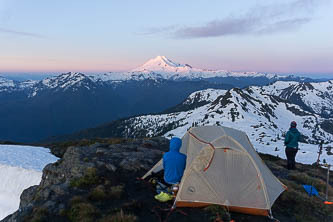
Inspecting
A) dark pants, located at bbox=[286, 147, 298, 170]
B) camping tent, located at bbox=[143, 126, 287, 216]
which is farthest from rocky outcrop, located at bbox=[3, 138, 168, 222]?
dark pants, located at bbox=[286, 147, 298, 170]

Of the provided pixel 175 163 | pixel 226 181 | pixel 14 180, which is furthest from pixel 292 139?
pixel 14 180

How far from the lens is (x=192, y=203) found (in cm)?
990

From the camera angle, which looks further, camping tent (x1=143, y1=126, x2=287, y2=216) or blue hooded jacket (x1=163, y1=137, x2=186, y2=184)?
blue hooded jacket (x1=163, y1=137, x2=186, y2=184)

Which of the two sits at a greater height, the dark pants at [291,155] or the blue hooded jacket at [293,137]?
the blue hooded jacket at [293,137]

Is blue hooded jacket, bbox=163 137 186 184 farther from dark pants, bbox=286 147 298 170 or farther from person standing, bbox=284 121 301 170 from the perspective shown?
dark pants, bbox=286 147 298 170

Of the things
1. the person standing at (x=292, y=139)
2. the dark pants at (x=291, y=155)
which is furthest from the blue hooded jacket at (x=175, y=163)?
the dark pants at (x=291, y=155)

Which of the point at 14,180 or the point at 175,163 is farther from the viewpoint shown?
the point at 14,180

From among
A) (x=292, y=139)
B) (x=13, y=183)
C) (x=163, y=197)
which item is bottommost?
(x=13, y=183)

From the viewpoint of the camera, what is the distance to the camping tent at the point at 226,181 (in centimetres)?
979

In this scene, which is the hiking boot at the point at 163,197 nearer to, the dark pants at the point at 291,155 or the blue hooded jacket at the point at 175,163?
the blue hooded jacket at the point at 175,163

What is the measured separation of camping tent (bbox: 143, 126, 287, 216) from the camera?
385 inches

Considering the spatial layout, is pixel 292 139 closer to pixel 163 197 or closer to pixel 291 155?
pixel 291 155

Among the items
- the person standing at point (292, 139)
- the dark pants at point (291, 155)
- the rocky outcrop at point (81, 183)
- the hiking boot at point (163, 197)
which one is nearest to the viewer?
the rocky outcrop at point (81, 183)

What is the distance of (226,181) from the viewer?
9.98 meters
